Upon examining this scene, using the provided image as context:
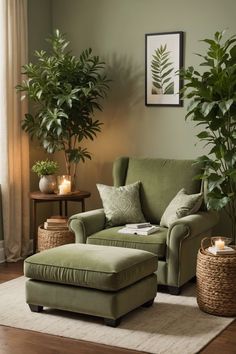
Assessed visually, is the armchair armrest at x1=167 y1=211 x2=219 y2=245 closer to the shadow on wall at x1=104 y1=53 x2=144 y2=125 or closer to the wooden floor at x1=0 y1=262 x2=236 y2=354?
the wooden floor at x1=0 y1=262 x2=236 y2=354

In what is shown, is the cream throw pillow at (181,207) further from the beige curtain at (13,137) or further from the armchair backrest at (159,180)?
the beige curtain at (13,137)

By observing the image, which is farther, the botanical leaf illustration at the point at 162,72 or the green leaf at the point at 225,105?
the botanical leaf illustration at the point at 162,72

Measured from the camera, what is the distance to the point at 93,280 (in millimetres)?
4348

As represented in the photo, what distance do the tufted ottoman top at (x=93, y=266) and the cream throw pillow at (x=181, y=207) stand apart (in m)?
0.64

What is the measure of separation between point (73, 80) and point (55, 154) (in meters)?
1.01

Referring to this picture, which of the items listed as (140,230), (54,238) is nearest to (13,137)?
(54,238)

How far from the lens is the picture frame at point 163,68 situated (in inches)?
235

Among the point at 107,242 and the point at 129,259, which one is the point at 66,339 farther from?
the point at 107,242

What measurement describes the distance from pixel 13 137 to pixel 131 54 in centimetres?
131

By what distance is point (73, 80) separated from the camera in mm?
6023

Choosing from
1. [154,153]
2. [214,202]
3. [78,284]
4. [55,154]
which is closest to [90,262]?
[78,284]

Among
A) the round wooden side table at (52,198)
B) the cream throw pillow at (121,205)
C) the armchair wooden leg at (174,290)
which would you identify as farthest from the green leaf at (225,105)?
the round wooden side table at (52,198)

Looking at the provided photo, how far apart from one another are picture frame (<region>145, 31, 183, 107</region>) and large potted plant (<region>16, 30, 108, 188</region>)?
0.42 m

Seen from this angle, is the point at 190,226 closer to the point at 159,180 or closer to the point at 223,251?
the point at 223,251
